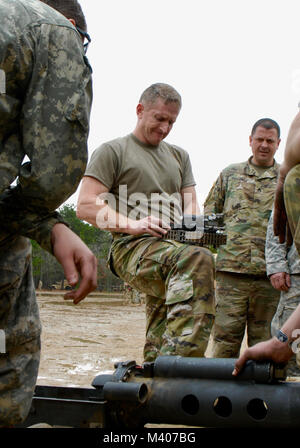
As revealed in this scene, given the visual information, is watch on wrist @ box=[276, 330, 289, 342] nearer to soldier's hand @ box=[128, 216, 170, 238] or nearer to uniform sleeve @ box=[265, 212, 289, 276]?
soldier's hand @ box=[128, 216, 170, 238]

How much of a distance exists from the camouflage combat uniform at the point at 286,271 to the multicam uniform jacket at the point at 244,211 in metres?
0.41

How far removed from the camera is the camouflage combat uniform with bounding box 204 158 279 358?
441cm

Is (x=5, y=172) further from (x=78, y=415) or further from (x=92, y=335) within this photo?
(x=92, y=335)

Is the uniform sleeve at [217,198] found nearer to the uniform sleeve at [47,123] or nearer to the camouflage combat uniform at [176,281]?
the camouflage combat uniform at [176,281]

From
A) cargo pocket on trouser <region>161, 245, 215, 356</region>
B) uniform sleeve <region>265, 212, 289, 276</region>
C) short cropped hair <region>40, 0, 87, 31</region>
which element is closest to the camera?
short cropped hair <region>40, 0, 87, 31</region>

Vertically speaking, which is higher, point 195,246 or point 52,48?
point 52,48

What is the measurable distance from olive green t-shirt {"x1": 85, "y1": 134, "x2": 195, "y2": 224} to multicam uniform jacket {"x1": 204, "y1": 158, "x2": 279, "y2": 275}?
1.05 metres

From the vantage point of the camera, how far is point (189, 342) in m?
2.77

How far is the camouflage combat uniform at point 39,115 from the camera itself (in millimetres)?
1637

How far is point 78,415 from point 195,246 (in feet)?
3.61

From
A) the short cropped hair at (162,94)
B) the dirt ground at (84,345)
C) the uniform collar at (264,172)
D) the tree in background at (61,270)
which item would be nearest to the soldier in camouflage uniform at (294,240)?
the short cropped hair at (162,94)

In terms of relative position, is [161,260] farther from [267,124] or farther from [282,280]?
[267,124]

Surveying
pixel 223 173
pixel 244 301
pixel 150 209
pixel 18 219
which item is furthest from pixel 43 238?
pixel 223 173

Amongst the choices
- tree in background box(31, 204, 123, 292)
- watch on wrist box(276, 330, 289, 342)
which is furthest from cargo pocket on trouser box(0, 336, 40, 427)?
tree in background box(31, 204, 123, 292)
